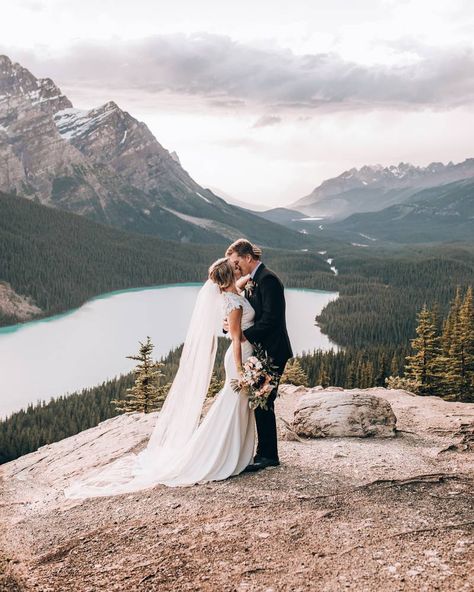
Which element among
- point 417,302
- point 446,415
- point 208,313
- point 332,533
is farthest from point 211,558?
point 417,302

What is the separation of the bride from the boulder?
4.24 metres

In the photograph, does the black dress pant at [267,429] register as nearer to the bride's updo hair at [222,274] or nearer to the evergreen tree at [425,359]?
the bride's updo hair at [222,274]

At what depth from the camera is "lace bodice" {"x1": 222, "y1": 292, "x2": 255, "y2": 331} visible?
36.5ft

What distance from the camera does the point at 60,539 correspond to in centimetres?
1016

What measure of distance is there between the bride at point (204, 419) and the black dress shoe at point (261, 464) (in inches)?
4.4

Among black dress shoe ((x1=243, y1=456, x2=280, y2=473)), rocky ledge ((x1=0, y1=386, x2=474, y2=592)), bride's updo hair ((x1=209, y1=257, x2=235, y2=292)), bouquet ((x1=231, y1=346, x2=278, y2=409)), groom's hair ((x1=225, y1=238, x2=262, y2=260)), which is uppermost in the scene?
groom's hair ((x1=225, y1=238, x2=262, y2=260))

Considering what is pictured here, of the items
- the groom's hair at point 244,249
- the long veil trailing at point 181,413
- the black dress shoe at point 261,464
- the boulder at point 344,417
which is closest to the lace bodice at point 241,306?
the long veil trailing at point 181,413

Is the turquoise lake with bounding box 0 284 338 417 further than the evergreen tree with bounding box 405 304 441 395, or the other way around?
the turquoise lake with bounding box 0 284 338 417

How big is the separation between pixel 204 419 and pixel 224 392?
0.82 m

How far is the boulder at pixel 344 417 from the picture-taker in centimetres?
1552

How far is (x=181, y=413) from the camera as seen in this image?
1245 centimetres

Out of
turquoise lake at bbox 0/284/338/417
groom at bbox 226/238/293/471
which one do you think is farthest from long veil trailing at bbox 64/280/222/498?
turquoise lake at bbox 0/284/338/417

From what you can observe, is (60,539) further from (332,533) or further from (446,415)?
(446,415)

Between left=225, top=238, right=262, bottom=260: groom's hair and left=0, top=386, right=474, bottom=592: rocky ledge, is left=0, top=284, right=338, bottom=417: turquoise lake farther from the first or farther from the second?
left=225, top=238, right=262, bottom=260: groom's hair
